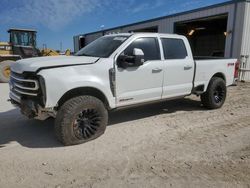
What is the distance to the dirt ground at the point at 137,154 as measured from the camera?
3.36 m

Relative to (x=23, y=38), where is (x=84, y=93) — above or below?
below

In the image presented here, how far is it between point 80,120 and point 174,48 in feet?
10.0

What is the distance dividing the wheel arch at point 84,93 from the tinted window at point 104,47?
81 centimetres

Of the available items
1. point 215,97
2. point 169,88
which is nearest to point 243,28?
point 215,97

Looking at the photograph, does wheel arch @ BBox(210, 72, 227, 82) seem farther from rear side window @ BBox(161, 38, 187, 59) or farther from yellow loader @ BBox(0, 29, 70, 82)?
yellow loader @ BBox(0, 29, 70, 82)

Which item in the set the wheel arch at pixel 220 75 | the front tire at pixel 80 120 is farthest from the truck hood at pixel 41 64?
the wheel arch at pixel 220 75

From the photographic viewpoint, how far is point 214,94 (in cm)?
707

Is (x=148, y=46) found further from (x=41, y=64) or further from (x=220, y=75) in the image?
(x=220, y=75)

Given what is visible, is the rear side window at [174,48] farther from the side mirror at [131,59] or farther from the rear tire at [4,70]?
the rear tire at [4,70]

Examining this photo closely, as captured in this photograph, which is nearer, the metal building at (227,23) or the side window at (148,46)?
the side window at (148,46)

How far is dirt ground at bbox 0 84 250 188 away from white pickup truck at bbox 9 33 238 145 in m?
0.54

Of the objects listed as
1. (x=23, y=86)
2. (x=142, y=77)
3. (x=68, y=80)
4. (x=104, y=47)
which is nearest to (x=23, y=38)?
(x=104, y=47)

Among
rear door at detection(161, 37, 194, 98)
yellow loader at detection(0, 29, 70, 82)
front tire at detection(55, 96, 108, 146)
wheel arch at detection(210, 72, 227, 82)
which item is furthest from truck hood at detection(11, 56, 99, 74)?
yellow loader at detection(0, 29, 70, 82)

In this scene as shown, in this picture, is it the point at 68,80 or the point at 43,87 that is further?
the point at 68,80
